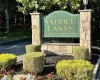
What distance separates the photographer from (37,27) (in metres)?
13.6

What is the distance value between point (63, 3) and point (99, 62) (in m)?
5.88

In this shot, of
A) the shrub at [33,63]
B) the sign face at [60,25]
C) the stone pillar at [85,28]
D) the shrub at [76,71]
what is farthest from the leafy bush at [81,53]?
the shrub at [76,71]

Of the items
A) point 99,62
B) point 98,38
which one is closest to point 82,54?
point 99,62

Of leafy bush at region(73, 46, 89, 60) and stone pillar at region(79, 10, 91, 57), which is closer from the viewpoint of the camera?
leafy bush at region(73, 46, 89, 60)

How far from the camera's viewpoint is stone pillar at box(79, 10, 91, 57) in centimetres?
1262

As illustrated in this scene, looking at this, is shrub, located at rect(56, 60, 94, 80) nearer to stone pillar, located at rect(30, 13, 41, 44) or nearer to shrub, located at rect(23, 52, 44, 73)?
shrub, located at rect(23, 52, 44, 73)

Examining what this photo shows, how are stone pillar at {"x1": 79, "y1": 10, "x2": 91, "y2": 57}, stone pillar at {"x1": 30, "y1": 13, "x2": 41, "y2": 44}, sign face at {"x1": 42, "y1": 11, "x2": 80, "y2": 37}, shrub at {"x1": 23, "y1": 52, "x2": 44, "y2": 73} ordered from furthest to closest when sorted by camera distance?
stone pillar at {"x1": 30, "y1": 13, "x2": 41, "y2": 44} → sign face at {"x1": 42, "y1": 11, "x2": 80, "y2": 37} → stone pillar at {"x1": 79, "y1": 10, "x2": 91, "y2": 57} → shrub at {"x1": 23, "y1": 52, "x2": 44, "y2": 73}

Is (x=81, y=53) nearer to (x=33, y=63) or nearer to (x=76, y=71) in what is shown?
(x=33, y=63)

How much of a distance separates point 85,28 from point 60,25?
1319 mm

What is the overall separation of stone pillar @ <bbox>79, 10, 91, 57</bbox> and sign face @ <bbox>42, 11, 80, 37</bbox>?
1.02ft

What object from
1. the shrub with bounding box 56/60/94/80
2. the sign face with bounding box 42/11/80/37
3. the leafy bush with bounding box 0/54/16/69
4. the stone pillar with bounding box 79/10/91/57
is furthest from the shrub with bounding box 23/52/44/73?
the sign face with bounding box 42/11/80/37

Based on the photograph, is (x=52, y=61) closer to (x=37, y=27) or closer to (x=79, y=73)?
(x=37, y=27)

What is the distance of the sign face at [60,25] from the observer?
13.1 metres

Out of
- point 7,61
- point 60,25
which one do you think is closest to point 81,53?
point 60,25
